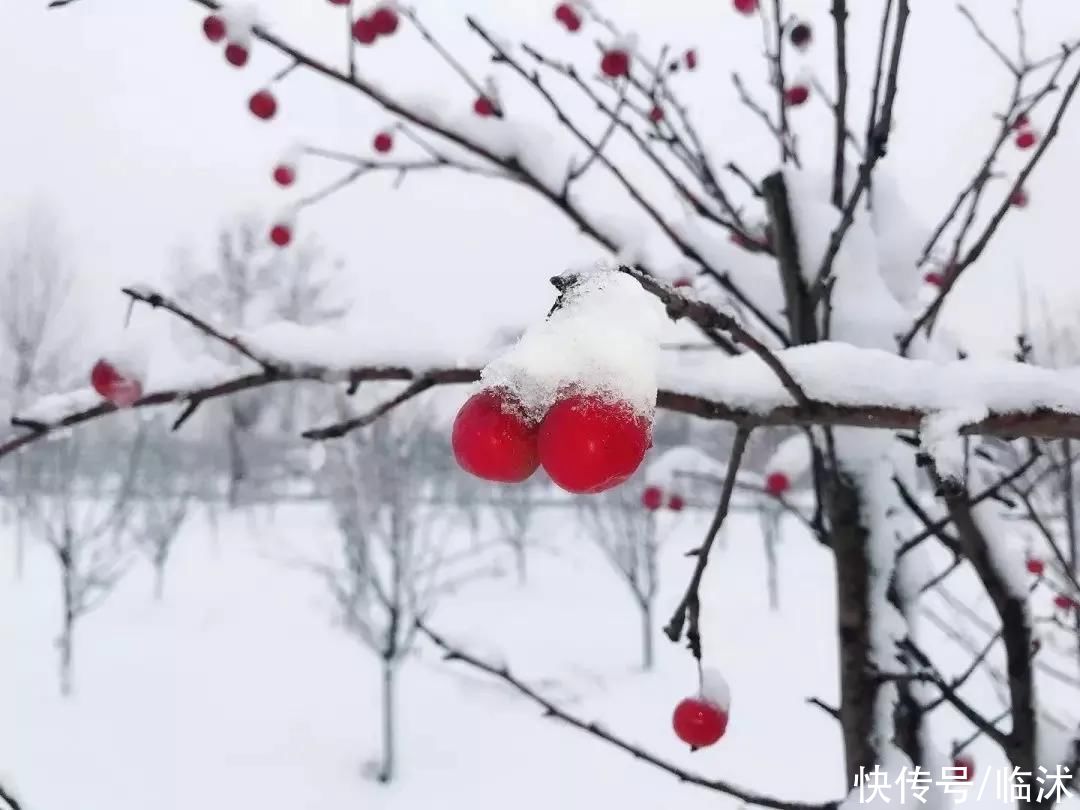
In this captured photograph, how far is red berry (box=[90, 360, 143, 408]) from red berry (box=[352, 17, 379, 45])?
127cm

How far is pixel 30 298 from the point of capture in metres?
10.8

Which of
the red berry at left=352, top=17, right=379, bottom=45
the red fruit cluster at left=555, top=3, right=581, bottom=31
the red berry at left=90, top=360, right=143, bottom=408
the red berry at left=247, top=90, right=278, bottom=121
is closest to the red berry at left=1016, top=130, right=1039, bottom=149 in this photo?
the red fruit cluster at left=555, top=3, right=581, bottom=31

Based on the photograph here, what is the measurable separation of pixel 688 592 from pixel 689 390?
239mm

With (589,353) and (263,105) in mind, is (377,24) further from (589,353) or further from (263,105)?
(589,353)

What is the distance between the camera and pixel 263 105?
6.91 ft

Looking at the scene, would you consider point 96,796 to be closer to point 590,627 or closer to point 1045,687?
point 590,627

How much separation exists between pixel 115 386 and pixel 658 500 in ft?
7.16

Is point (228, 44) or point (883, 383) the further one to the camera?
point (228, 44)

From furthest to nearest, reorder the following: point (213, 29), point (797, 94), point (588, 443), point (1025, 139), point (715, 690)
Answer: point (1025, 139)
point (797, 94)
point (213, 29)
point (715, 690)
point (588, 443)

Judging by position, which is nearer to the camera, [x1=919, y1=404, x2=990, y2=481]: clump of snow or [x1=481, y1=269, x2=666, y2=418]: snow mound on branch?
[x1=481, y1=269, x2=666, y2=418]: snow mound on branch

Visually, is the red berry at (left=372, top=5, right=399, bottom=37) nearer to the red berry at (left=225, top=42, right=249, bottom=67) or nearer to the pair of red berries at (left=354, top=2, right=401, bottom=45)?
the pair of red berries at (left=354, top=2, right=401, bottom=45)

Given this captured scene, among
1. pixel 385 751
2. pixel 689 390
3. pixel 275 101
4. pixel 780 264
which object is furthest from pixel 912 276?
pixel 385 751

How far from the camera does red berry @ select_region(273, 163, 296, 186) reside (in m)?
2.41

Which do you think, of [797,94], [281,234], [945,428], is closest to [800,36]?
[797,94]
